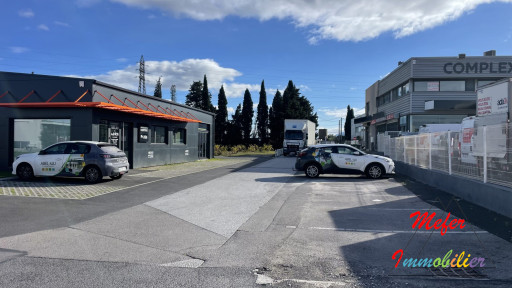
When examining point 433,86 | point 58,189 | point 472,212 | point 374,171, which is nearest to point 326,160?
point 374,171

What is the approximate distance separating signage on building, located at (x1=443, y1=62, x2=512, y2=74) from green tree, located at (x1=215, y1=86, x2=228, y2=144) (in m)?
39.2

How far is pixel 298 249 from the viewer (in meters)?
5.64

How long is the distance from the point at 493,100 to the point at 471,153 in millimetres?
3816

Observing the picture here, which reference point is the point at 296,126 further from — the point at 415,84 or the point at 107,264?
the point at 107,264

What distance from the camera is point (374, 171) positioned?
15680 millimetres

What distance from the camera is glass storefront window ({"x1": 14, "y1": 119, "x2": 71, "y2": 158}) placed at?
16953mm

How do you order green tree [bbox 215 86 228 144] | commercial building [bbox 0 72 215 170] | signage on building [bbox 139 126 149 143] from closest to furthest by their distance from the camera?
commercial building [bbox 0 72 215 170]
signage on building [bbox 139 126 149 143]
green tree [bbox 215 86 228 144]

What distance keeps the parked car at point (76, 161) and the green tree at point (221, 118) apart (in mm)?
49176

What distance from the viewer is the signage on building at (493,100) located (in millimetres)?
11312

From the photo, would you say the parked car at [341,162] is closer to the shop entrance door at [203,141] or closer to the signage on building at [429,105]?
the signage on building at [429,105]

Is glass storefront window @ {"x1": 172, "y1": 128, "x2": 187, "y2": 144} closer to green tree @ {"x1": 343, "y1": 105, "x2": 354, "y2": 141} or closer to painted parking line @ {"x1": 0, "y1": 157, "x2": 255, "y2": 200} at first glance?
painted parking line @ {"x1": 0, "y1": 157, "x2": 255, "y2": 200}

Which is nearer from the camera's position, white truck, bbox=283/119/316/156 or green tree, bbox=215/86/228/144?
white truck, bbox=283/119/316/156

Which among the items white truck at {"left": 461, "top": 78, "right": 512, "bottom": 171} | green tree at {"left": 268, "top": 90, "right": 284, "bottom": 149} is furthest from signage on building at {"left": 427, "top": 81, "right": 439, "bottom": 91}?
green tree at {"left": 268, "top": 90, "right": 284, "bottom": 149}

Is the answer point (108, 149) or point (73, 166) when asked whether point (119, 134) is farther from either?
point (73, 166)
